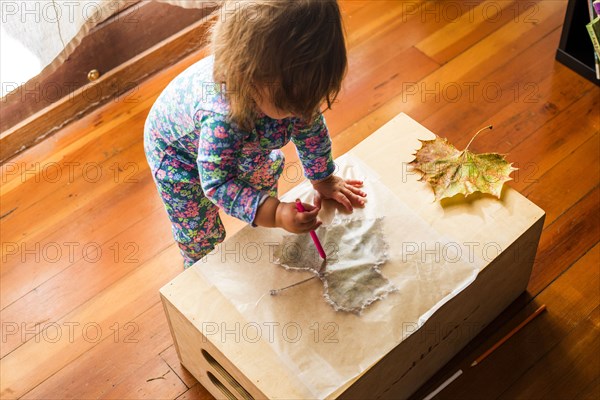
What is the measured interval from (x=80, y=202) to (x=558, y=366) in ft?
3.36

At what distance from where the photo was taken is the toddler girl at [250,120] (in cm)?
99

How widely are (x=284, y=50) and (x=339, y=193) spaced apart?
1.15ft

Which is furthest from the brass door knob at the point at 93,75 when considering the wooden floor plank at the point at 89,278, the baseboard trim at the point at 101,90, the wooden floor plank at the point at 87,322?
the wooden floor plank at the point at 87,322

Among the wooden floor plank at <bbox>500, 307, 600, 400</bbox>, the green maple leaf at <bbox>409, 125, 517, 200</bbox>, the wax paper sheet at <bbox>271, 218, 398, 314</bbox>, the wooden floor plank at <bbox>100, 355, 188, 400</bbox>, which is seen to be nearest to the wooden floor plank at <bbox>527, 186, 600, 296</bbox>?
the wooden floor plank at <bbox>500, 307, 600, 400</bbox>

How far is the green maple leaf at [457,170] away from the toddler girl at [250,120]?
4.9 inches

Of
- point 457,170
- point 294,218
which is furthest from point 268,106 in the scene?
point 457,170

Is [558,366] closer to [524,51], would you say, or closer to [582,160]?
[582,160]

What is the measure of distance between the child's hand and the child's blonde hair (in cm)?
16

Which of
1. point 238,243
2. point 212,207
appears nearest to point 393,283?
point 238,243

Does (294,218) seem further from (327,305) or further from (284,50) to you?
(284,50)

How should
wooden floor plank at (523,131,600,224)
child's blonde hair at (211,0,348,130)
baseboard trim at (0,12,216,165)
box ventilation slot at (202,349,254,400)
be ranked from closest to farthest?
child's blonde hair at (211,0,348,130) < box ventilation slot at (202,349,254,400) < wooden floor plank at (523,131,600,224) < baseboard trim at (0,12,216,165)

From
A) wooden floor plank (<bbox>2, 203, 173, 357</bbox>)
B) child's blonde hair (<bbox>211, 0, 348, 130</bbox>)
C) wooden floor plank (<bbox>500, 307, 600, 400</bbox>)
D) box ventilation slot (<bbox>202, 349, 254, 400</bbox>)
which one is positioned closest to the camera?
child's blonde hair (<bbox>211, 0, 348, 130</bbox>)

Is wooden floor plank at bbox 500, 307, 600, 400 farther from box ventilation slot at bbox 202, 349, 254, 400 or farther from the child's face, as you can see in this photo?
the child's face

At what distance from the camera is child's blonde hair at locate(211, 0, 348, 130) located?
983mm
